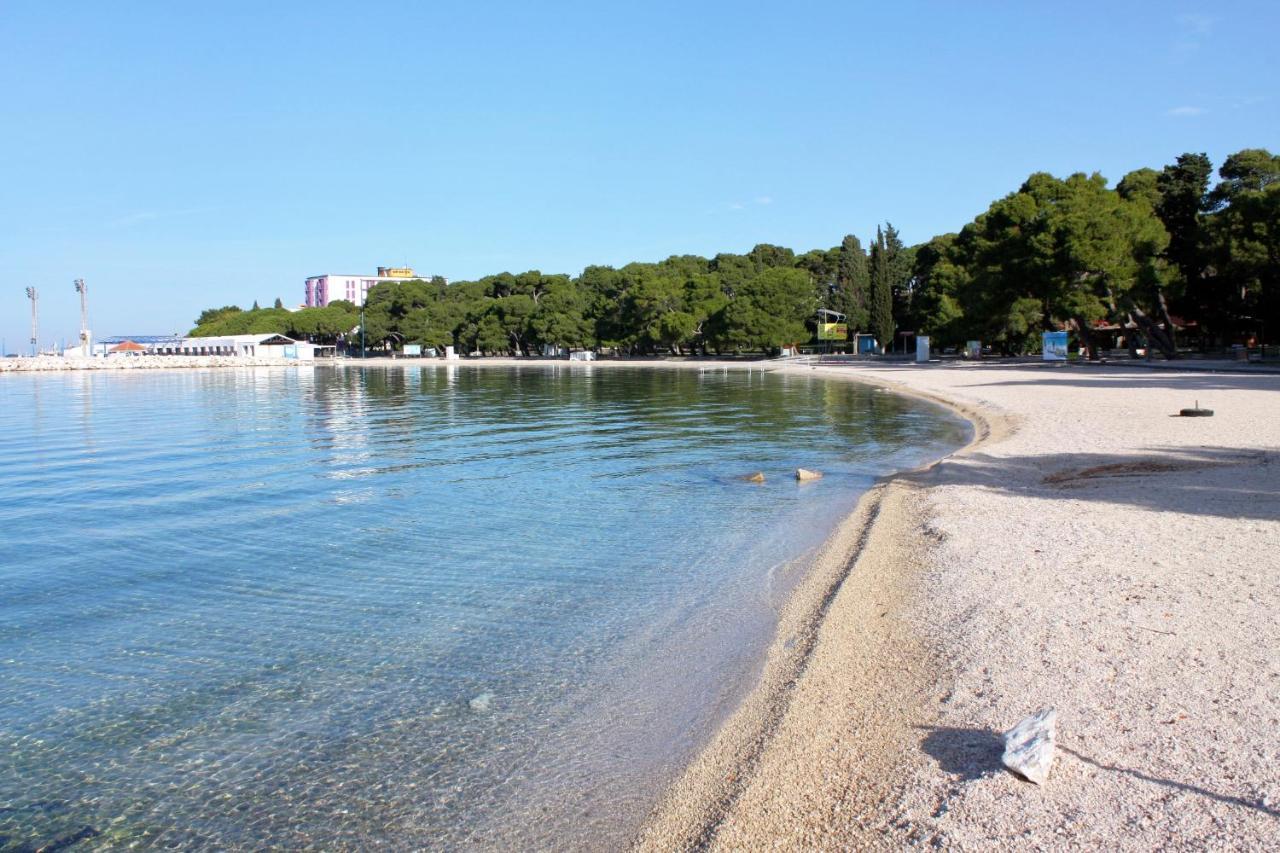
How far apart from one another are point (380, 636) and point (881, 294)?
281ft

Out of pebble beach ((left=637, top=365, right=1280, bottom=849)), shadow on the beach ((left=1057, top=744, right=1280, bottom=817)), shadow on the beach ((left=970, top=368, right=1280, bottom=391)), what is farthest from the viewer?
shadow on the beach ((left=970, top=368, right=1280, bottom=391))

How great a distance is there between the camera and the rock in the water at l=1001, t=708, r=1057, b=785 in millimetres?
4895

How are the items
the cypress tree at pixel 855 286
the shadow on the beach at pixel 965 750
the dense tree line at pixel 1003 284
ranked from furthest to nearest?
the cypress tree at pixel 855 286
the dense tree line at pixel 1003 284
the shadow on the beach at pixel 965 750

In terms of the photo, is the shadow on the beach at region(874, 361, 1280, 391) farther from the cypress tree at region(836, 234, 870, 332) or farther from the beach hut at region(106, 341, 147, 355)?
the beach hut at region(106, 341, 147, 355)

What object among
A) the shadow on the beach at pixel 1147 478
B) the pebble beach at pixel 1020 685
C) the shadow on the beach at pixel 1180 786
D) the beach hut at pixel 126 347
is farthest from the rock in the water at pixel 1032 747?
the beach hut at pixel 126 347

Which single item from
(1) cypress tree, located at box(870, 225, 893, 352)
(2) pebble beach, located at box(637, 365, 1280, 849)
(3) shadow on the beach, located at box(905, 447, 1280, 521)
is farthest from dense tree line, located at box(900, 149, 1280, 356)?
(2) pebble beach, located at box(637, 365, 1280, 849)

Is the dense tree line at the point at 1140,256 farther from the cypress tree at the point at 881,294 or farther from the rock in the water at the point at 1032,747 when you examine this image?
the rock in the water at the point at 1032,747

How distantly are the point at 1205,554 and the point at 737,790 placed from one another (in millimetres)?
6737

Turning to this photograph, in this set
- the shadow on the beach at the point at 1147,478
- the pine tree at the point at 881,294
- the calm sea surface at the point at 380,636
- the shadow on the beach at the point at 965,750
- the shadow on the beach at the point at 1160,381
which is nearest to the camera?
the shadow on the beach at the point at 965,750

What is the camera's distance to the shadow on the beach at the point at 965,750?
204 inches

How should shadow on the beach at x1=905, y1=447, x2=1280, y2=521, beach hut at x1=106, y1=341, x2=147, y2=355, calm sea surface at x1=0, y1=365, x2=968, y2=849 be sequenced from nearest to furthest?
calm sea surface at x1=0, y1=365, x2=968, y2=849
shadow on the beach at x1=905, y1=447, x2=1280, y2=521
beach hut at x1=106, y1=341, x2=147, y2=355

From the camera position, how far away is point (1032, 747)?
198 inches

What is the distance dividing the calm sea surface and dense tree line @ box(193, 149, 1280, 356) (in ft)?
127

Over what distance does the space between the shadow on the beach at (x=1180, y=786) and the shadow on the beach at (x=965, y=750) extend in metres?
0.41
